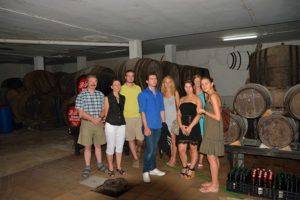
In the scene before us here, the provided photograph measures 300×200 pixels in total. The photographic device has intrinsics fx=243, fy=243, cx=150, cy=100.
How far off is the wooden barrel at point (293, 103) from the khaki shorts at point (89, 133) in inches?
128

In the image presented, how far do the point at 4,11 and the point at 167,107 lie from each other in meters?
3.48

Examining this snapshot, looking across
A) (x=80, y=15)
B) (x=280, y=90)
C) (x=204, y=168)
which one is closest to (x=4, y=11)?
(x=80, y=15)

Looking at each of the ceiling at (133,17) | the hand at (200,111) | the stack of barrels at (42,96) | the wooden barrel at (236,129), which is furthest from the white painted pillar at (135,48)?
the hand at (200,111)

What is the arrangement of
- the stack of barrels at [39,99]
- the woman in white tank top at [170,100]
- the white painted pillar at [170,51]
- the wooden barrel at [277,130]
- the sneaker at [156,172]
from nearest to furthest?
1. the wooden barrel at [277,130]
2. the sneaker at [156,172]
3. the woman in white tank top at [170,100]
4. the stack of barrels at [39,99]
5. the white painted pillar at [170,51]

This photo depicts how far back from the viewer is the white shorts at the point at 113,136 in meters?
4.26

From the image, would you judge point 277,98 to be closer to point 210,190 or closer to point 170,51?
point 210,190

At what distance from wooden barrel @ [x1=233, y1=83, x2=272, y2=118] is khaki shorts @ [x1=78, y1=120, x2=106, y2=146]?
8.33 ft

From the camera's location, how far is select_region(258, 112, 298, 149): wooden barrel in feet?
12.9

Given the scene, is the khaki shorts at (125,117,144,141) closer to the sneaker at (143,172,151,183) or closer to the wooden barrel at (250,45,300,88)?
the sneaker at (143,172,151,183)

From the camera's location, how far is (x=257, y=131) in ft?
14.2

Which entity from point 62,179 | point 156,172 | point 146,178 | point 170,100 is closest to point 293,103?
point 170,100

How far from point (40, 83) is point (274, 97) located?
7721 mm

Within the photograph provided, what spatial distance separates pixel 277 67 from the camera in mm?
4656

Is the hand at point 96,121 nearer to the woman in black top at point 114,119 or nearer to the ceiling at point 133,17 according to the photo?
the woman in black top at point 114,119
